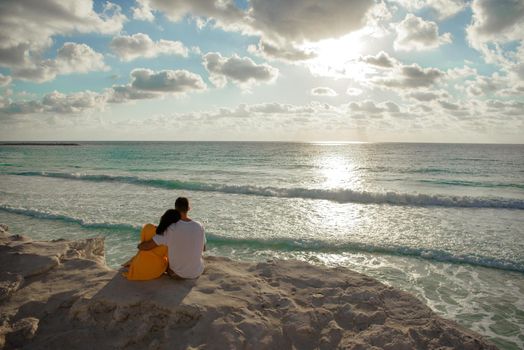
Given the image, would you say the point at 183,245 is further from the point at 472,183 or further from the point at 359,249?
the point at 472,183

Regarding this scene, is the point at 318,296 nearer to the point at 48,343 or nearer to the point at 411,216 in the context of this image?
the point at 48,343

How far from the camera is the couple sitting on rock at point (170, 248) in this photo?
4.82m

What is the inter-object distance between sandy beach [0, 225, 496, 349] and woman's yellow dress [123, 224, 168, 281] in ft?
0.47

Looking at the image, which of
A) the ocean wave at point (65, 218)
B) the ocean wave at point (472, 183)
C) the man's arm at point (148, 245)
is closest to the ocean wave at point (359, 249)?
the ocean wave at point (65, 218)

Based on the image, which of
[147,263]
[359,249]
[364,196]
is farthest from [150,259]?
[364,196]

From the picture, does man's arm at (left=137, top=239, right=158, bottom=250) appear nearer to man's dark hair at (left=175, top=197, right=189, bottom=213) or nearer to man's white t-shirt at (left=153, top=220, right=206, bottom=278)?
man's white t-shirt at (left=153, top=220, right=206, bottom=278)

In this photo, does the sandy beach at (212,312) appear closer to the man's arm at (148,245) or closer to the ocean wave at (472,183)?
the man's arm at (148,245)

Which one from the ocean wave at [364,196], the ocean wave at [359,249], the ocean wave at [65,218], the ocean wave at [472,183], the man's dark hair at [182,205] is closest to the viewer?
the man's dark hair at [182,205]

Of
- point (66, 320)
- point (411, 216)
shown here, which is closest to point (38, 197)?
point (66, 320)

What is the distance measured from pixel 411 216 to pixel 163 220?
1271 cm

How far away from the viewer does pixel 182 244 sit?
4.95 meters

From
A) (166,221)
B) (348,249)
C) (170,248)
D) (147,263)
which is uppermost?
(166,221)

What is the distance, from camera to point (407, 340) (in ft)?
13.0

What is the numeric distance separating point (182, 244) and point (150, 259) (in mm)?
506
